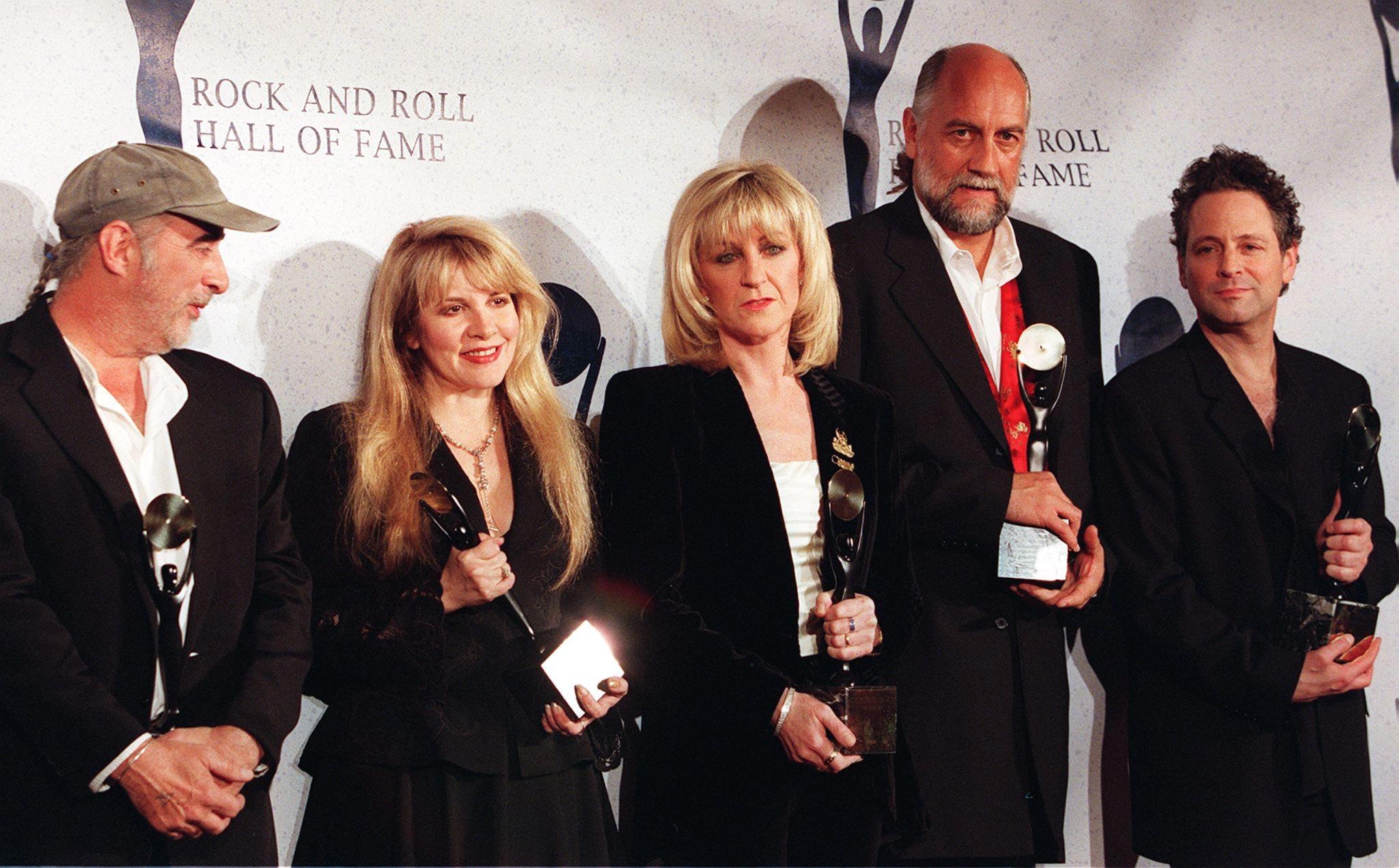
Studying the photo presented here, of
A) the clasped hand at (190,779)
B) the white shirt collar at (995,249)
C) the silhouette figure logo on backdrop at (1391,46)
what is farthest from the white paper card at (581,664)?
the silhouette figure logo on backdrop at (1391,46)

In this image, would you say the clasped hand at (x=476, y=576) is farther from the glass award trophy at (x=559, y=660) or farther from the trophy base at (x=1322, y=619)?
the trophy base at (x=1322, y=619)

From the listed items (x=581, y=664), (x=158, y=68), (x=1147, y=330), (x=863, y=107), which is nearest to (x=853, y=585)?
(x=581, y=664)

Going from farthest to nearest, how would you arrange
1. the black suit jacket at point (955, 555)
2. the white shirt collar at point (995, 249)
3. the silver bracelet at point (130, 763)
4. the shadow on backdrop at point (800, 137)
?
1. the shadow on backdrop at point (800, 137)
2. the white shirt collar at point (995, 249)
3. the black suit jacket at point (955, 555)
4. the silver bracelet at point (130, 763)

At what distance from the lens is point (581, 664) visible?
293 centimetres

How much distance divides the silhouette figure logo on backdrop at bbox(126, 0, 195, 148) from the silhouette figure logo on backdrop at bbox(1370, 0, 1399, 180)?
136 inches

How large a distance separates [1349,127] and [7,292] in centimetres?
379

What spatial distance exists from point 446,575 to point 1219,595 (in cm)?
194

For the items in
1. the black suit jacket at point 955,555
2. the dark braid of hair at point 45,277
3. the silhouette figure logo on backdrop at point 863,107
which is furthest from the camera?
the silhouette figure logo on backdrop at point 863,107

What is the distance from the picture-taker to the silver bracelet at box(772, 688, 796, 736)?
2.94m

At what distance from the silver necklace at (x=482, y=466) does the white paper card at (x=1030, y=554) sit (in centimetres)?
115

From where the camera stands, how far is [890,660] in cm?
313

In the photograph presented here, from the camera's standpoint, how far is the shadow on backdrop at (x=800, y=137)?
3.88 m

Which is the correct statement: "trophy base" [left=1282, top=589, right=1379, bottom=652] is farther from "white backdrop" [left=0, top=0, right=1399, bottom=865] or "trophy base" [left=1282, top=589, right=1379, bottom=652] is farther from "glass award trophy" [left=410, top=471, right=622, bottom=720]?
"glass award trophy" [left=410, top=471, right=622, bottom=720]

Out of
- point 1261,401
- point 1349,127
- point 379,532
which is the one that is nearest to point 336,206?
point 379,532
